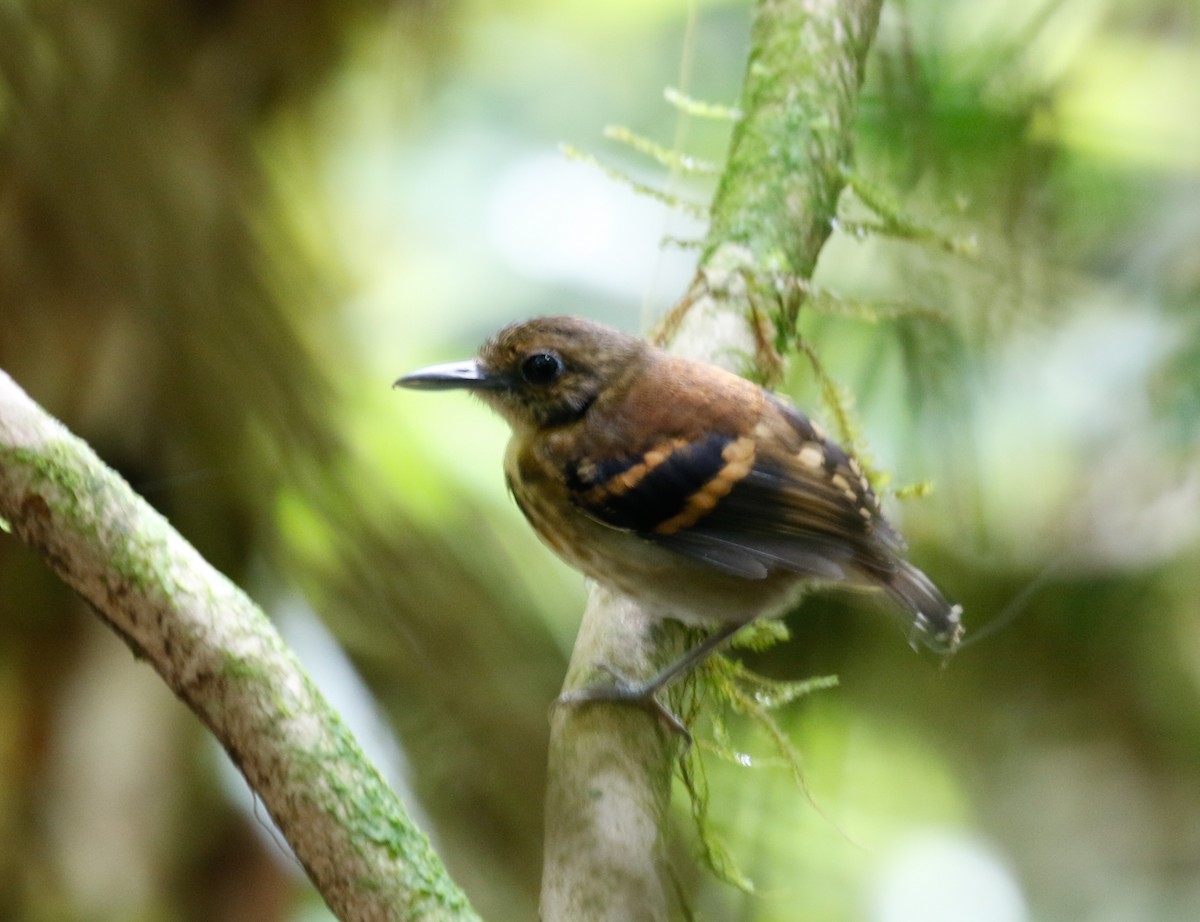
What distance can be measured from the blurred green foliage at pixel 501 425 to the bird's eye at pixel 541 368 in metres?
0.57

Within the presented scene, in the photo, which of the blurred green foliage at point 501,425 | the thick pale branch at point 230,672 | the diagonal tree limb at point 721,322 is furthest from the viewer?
the blurred green foliage at point 501,425

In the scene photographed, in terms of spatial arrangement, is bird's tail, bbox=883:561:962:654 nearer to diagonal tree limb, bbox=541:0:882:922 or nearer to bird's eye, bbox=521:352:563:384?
diagonal tree limb, bbox=541:0:882:922

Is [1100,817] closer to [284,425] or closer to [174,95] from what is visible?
[284,425]

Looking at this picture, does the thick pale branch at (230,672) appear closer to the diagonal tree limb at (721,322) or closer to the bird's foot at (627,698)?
the diagonal tree limb at (721,322)

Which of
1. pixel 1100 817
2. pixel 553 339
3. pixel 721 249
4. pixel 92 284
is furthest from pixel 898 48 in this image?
pixel 1100 817

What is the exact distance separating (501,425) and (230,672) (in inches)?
71.0

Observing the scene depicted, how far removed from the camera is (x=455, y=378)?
5.98 ft

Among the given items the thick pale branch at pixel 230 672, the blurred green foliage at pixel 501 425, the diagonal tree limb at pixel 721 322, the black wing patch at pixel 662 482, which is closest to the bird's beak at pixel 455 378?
the black wing patch at pixel 662 482

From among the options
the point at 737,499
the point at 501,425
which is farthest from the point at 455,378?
the point at 501,425

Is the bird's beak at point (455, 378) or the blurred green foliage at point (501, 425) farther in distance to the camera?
the blurred green foliage at point (501, 425)

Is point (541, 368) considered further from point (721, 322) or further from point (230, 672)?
point (230, 672)

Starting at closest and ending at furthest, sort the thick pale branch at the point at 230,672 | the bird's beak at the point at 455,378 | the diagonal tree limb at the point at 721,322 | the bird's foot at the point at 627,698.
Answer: the thick pale branch at the point at 230,672
the diagonal tree limb at the point at 721,322
the bird's foot at the point at 627,698
the bird's beak at the point at 455,378

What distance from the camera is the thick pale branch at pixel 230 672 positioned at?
113 cm

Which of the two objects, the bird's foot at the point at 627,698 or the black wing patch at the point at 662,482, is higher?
the black wing patch at the point at 662,482
